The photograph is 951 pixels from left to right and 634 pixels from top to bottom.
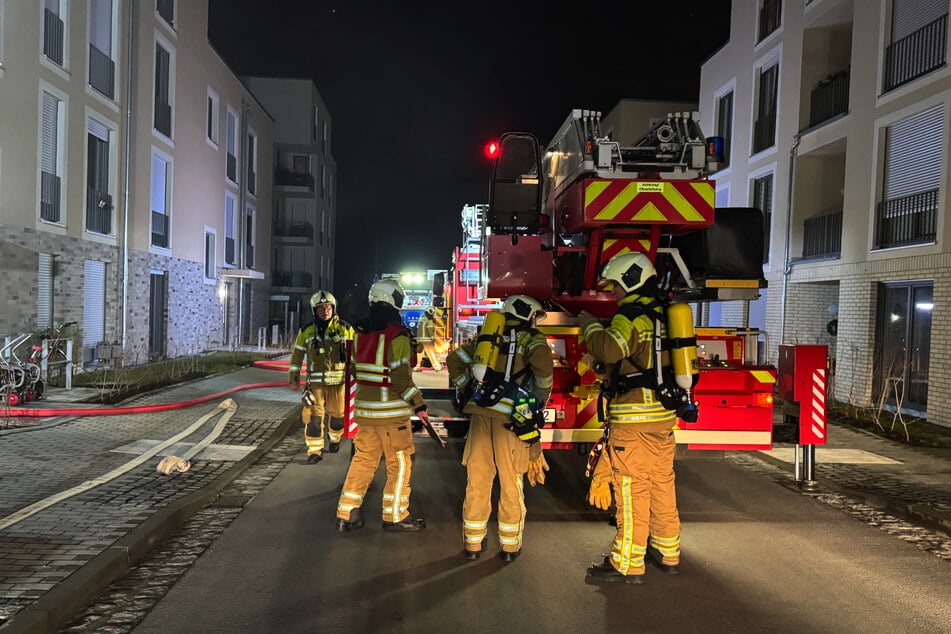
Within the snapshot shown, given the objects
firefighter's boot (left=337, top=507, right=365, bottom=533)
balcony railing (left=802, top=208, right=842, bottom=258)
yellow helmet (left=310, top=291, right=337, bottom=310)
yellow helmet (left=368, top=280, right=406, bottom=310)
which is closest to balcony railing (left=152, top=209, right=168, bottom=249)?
yellow helmet (left=310, top=291, right=337, bottom=310)

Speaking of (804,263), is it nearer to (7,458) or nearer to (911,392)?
(911,392)

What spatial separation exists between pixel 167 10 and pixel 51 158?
7.13 m

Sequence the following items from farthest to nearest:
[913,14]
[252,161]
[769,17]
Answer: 1. [252,161]
2. [769,17]
3. [913,14]

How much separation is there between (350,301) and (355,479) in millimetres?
1690

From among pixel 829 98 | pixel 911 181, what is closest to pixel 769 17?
pixel 829 98

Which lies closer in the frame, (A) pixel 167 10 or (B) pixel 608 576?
(B) pixel 608 576

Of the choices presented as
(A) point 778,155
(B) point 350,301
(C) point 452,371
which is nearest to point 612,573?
(C) point 452,371

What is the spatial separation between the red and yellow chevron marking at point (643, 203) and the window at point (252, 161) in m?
25.8

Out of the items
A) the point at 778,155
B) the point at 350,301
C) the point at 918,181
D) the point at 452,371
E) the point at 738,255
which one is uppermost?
the point at 778,155

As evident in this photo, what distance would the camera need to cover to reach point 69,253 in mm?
14445

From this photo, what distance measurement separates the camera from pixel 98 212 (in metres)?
16.1

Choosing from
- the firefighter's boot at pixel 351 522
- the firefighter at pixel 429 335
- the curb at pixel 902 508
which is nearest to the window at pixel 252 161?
the firefighter at pixel 429 335

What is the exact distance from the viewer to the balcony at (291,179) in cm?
3762

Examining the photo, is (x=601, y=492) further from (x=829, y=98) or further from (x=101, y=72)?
(x=101, y=72)
